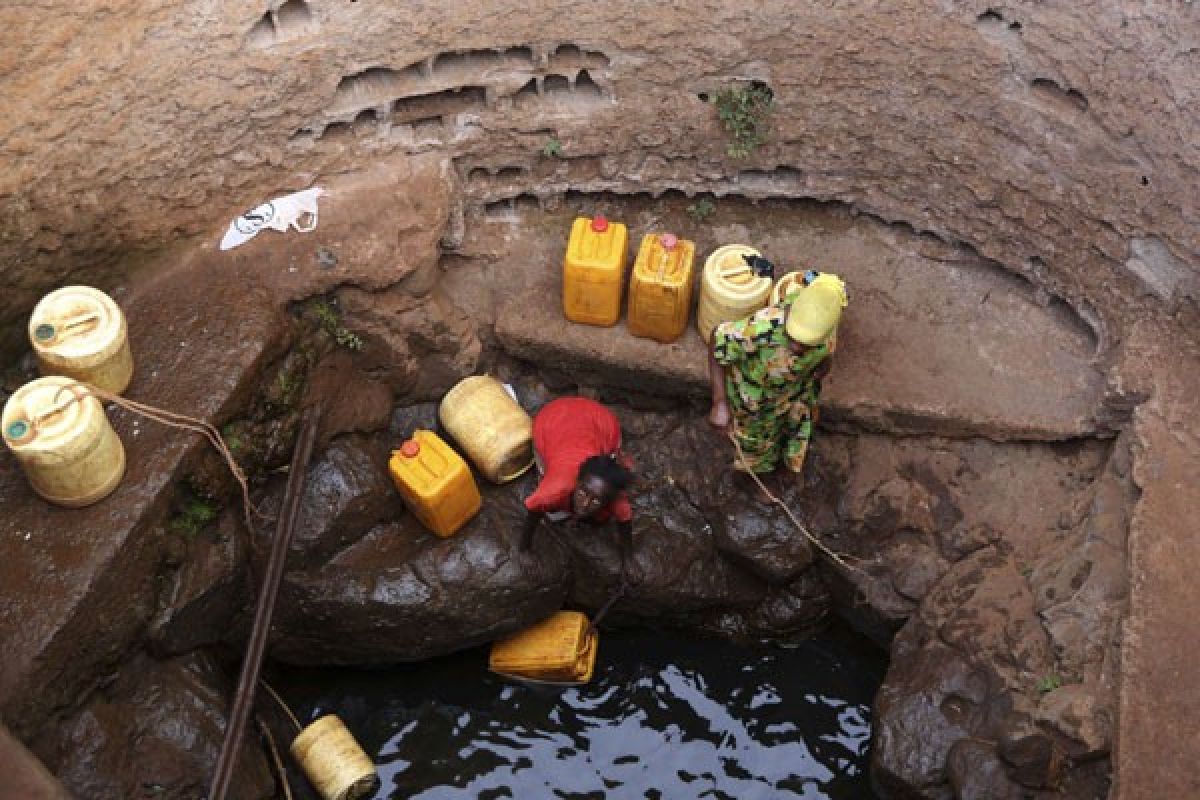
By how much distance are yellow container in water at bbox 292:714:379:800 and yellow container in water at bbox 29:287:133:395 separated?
1.97 m

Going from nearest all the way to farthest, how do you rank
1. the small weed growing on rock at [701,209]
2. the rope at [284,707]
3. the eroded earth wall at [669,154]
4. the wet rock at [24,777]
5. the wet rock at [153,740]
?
the wet rock at [24,777]
the wet rock at [153,740]
the eroded earth wall at [669,154]
the rope at [284,707]
the small weed growing on rock at [701,209]

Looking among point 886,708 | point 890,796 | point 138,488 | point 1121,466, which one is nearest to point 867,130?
point 1121,466

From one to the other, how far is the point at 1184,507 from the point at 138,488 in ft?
15.0

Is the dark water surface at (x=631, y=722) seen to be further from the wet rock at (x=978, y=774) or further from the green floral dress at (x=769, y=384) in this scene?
the green floral dress at (x=769, y=384)

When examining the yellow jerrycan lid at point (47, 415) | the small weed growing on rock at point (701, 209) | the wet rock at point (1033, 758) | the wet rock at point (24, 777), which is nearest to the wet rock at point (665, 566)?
the small weed growing on rock at point (701, 209)

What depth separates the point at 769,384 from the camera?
5.43 meters

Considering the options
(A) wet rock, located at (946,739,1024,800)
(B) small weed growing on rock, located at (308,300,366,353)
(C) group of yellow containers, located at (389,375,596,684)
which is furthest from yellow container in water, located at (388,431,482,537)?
(A) wet rock, located at (946,739,1024,800)

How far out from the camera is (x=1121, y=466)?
568 cm

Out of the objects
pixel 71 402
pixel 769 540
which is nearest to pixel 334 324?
pixel 71 402

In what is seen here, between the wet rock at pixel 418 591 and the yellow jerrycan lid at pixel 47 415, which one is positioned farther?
the wet rock at pixel 418 591

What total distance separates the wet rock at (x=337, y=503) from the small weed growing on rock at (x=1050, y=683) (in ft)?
10.5

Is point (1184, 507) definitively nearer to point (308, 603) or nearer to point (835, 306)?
point (835, 306)

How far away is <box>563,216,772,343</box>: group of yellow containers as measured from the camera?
5891mm

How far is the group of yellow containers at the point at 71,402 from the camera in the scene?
4.84 metres
